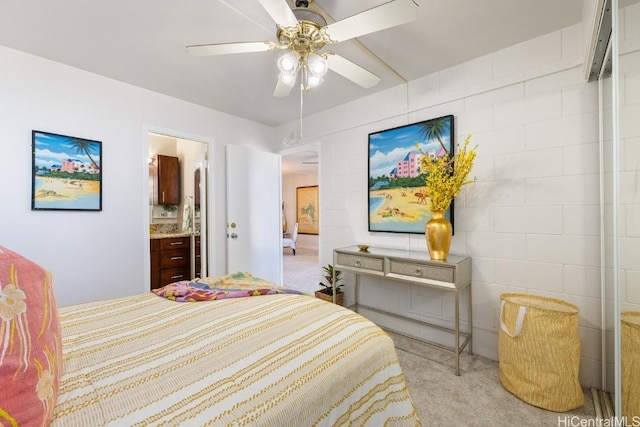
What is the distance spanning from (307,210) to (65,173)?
6268 millimetres

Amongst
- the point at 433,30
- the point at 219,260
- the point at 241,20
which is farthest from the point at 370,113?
the point at 219,260

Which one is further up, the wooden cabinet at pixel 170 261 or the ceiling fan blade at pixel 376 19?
the ceiling fan blade at pixel 376 19

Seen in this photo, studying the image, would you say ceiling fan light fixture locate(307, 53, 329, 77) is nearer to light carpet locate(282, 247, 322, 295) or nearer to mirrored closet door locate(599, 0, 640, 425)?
mirrored closet door locate(599, 0, 640, 425)

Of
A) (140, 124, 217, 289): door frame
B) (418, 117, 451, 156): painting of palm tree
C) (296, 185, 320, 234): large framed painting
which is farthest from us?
(296, 185, 320, 234): large framed painting

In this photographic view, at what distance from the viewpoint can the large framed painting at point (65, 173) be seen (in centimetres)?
215

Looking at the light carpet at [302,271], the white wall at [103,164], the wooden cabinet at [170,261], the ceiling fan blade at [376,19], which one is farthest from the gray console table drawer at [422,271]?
the wooden cabinet at [170,261]

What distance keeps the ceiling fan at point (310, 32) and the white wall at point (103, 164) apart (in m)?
1.56

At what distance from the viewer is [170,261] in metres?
3.73

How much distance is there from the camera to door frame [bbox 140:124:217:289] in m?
2.72

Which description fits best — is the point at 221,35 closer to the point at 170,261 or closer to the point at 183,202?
the point at 170,261

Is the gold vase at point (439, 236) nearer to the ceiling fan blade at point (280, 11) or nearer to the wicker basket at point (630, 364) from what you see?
the wicker basket at point (630, 364)

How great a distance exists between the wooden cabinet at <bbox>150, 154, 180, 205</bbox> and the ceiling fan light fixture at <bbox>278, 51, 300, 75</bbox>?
11.7ft

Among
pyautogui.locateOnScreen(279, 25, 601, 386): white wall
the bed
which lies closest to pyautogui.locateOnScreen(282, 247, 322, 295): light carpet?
pyautogui.locateOnScreen(279, 25, 601, 386): white wall

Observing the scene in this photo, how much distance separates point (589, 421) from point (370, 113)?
276cm
